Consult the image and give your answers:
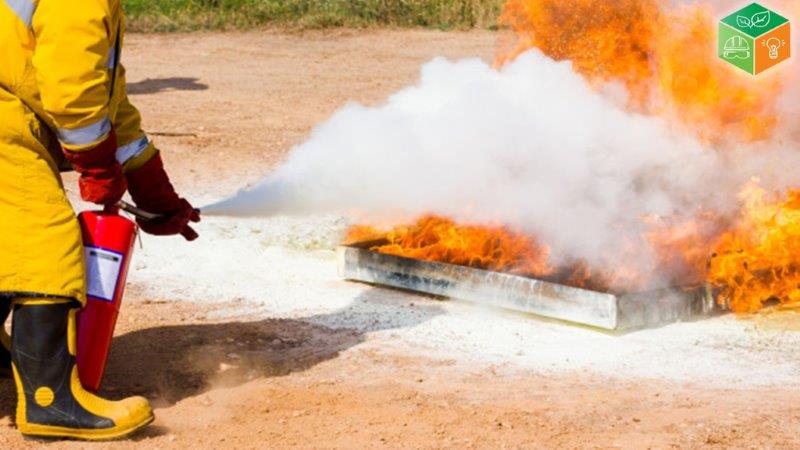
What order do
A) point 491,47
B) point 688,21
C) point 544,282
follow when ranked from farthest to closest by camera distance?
1. point 491,47
2. point 688,21
3. point 544,282

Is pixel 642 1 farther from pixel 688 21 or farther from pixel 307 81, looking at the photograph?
pixel 307 81

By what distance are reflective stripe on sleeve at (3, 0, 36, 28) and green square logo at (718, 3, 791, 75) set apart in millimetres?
3905

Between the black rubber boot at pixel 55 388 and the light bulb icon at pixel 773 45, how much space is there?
13.9 ft

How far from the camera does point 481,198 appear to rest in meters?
6.98

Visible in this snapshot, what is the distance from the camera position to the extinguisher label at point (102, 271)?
Result: 5.07 meters

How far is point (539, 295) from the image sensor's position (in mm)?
6625

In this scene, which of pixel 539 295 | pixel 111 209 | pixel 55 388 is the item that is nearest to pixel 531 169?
pixel 539 295

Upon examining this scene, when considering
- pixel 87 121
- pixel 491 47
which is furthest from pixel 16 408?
pixel 491 47

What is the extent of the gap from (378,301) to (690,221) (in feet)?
5.43

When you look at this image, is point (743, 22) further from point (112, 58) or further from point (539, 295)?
point (112, 58)

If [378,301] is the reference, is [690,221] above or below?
above

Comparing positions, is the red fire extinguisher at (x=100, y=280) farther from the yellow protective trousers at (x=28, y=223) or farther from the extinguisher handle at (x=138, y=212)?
the yellow protective trousers at (x=28, y=223)

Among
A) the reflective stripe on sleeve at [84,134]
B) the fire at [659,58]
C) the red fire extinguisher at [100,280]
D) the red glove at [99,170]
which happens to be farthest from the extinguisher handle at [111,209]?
the fire at [659,58]

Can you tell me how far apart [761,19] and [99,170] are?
4334 millimetres
